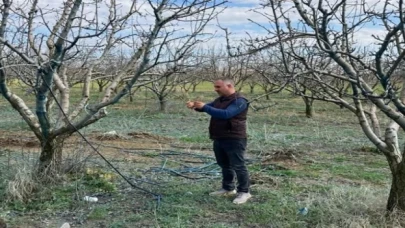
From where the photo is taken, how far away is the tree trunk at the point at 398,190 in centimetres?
480

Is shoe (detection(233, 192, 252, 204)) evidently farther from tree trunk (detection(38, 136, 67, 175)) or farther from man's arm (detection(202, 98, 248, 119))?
tree trunk (detection(38, 136, 67, 175))

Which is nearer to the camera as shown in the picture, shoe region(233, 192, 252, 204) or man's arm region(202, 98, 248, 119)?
man's arm region(202, 98, 248, 119)

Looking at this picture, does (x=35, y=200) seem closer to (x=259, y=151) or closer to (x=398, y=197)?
(x=398, y=197)

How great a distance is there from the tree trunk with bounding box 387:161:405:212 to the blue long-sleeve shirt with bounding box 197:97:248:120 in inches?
65.5

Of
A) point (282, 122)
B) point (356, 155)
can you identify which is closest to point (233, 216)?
point (356, 155)

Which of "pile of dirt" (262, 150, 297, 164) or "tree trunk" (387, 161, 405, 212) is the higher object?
"tree trunk" (387, 161, 405, 212)

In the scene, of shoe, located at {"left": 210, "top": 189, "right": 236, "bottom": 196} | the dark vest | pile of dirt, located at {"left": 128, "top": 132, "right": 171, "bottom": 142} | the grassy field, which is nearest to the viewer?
the grassy field

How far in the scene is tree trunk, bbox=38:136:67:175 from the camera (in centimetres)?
627

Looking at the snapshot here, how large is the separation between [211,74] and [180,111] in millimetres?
2753

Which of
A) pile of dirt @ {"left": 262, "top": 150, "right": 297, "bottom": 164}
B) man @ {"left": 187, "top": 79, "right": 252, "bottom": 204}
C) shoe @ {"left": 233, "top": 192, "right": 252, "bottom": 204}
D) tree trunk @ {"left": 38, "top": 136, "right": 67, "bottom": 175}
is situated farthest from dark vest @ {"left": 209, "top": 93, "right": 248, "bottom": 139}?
pile of dirt @ {"left": 262, "top": 150, "right": 297, "bottom": 164}

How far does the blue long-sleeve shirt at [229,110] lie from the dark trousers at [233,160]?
33 cm

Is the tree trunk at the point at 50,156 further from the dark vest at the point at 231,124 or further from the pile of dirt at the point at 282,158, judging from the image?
the pile of dirt at the point at 282,158

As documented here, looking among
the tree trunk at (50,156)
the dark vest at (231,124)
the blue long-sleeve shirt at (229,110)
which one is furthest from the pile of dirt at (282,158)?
the tree trunk at (50,156)

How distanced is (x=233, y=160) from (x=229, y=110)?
58 centimetres
